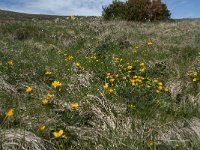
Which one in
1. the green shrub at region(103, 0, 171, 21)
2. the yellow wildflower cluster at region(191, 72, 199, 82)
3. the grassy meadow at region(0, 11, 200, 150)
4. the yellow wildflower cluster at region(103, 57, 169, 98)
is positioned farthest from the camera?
the green shrub at region(103, 0, 171, 21)

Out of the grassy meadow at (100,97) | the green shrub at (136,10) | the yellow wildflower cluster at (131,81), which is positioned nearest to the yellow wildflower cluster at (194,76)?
the grassy meadow at (100,97)

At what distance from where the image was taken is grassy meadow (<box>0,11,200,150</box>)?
420 cm

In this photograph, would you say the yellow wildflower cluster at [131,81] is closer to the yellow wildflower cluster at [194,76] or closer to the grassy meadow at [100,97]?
the grassy meadow at [100,97]

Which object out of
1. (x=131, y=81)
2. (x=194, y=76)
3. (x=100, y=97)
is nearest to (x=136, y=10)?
(x=194, y=76)

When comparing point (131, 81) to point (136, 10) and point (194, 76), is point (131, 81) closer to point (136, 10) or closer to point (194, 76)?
point (194, 76)

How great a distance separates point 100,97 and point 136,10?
12922mm

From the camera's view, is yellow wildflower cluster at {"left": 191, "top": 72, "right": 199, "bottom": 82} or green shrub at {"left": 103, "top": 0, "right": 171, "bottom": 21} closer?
yellow wildflower cluster at {"left": 191, "top": 72, "right": 199, "bottom": 82}

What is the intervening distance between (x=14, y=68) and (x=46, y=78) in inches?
26.4

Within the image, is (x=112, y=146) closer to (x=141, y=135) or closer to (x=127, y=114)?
(x=141, y=135)

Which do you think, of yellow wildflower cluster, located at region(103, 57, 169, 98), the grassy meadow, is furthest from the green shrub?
yellow wildflower cluster, located at region(103, 57, 169, 98)

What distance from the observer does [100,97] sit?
5.36 meters

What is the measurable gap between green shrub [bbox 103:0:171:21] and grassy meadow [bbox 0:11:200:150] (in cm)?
833

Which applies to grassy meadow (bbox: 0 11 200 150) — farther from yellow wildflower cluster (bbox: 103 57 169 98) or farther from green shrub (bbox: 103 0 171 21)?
green shrub (bbox: 103 0 171 21)

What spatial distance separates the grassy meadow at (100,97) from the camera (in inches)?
165
